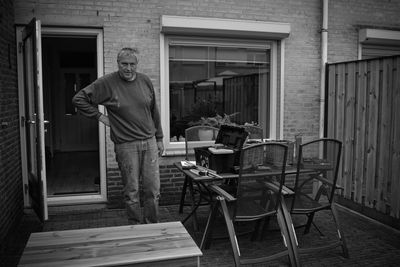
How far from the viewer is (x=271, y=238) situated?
4703 millimetres

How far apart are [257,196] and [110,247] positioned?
69.0 inches

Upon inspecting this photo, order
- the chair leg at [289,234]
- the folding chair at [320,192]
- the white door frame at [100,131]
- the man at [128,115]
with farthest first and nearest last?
the white door frame at [100,131]
the man at [128,115]
the folding chair at [320,192]
the chair leg at [289,234]

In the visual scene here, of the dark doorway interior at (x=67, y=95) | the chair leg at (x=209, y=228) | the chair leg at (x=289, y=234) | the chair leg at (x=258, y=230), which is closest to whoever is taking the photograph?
the chair leg at (x=289, y=234)

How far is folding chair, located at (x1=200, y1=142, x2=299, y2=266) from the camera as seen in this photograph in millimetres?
3697

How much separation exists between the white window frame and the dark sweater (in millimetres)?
1636

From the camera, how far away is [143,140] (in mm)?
4395

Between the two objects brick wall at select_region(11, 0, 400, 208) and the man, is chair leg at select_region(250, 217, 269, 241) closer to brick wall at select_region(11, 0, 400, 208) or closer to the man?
the man

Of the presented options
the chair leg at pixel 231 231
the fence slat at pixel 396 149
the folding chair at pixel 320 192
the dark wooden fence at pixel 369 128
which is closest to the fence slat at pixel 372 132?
the dark wooden fence at pixel 369 128

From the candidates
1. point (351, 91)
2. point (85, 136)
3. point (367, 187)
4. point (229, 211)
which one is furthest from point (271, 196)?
point (85, 136)

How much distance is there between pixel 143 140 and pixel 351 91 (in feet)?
10.4

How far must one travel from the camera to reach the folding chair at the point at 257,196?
370cm

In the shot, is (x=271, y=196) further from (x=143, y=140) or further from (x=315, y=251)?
(x=143, y=140)

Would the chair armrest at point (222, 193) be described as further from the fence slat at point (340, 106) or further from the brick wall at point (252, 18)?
the fence slat at point (340, 106)

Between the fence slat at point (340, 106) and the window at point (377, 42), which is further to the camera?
the window at point (377, 42)
